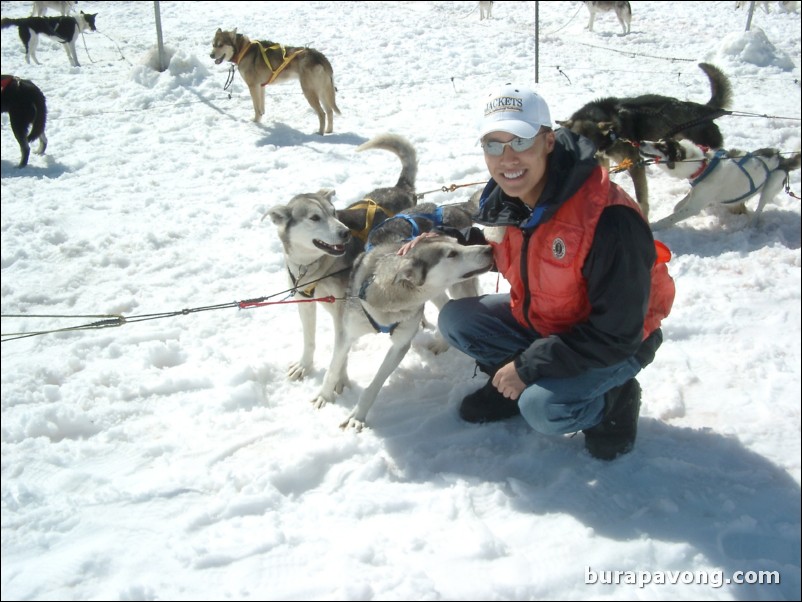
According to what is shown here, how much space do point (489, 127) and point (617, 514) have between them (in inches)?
53.0

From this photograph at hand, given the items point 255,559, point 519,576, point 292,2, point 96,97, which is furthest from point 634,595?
point 292,2

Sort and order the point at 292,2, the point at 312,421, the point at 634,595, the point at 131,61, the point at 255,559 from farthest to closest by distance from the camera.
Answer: the point at 292,2 → the point at 131,61 → the point at 312,421 → the point at 255,559 → the point at 634,595

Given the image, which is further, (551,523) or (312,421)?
(312,421)

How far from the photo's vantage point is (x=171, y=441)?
240cm

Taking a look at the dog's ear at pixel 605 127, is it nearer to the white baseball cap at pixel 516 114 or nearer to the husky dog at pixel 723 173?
the husky dog at pixel 723 173

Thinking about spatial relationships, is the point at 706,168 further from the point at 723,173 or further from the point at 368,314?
the point at 368,314

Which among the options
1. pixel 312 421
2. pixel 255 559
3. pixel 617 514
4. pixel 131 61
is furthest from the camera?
pixel 131 61

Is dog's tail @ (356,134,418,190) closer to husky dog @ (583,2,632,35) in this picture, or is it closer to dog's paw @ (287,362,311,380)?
dog's paw @ (287,362,311,380)

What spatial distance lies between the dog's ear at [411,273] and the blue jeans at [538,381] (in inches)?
8.1

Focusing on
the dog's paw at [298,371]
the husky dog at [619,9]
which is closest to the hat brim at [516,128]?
the dog's paw at [298,371]

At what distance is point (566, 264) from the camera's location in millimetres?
1821

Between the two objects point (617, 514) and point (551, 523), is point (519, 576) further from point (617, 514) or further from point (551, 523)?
point (617, 514)

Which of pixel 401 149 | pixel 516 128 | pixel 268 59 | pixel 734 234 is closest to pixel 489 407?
pixel 516 128

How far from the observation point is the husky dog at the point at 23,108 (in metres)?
5.79
